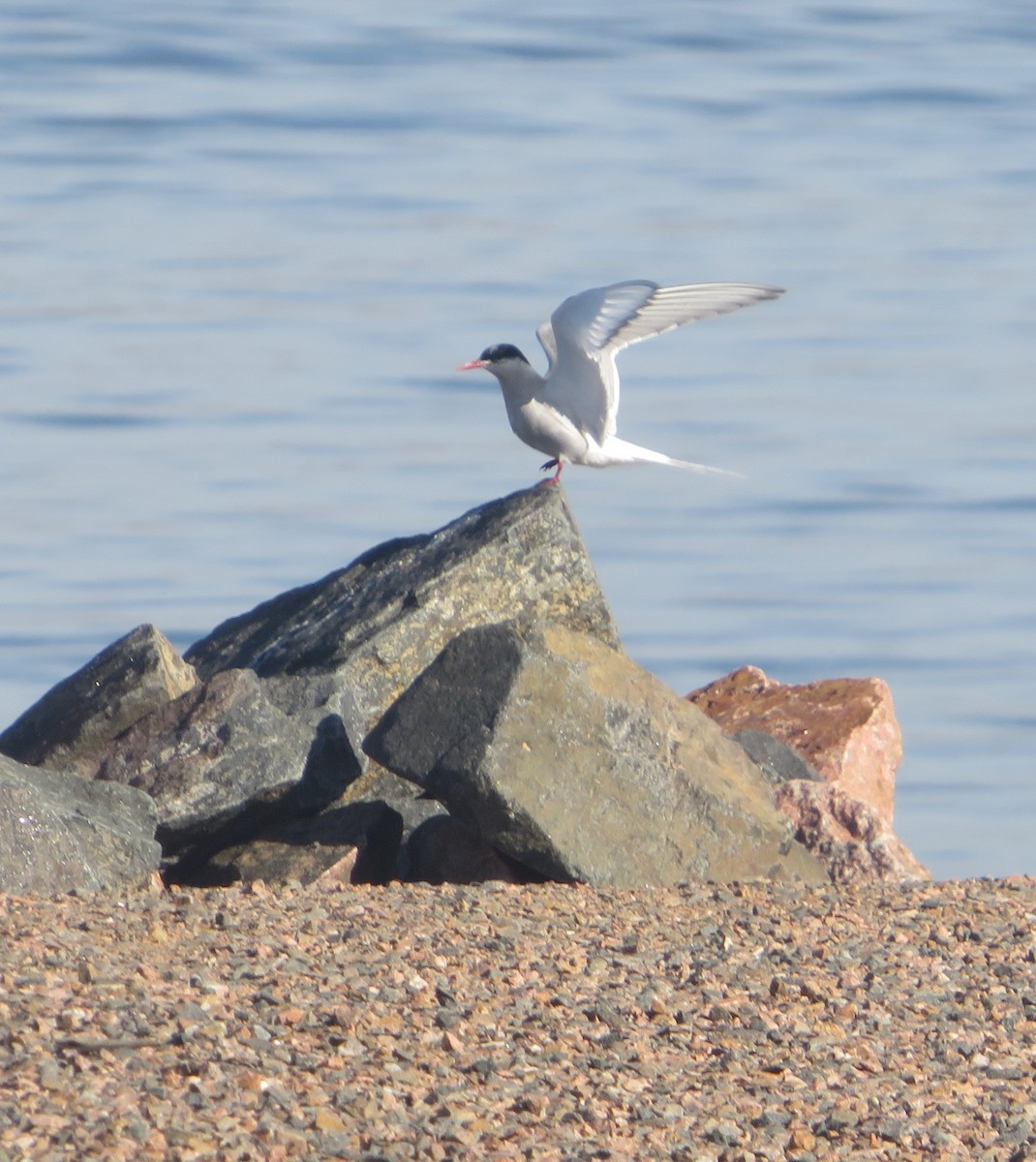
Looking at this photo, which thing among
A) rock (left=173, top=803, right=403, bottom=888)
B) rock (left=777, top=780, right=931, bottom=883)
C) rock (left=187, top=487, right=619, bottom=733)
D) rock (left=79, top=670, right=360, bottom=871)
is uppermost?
rock (left=187, top=487, right=619, bottom=733)

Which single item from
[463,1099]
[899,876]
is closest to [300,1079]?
[463,1099]

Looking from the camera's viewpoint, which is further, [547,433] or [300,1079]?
[547,433]

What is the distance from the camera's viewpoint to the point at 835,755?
7.04m

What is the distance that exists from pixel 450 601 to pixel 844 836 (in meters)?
1.35

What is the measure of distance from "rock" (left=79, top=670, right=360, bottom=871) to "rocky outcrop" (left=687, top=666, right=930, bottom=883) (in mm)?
1340

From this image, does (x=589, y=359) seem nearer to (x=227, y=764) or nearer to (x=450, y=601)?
(x=450, y=601)

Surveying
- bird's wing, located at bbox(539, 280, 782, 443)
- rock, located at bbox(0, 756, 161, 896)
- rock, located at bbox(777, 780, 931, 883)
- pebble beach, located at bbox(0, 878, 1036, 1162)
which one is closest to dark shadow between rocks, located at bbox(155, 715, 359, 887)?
rock, located at bbox(0, 756, 161, 896)

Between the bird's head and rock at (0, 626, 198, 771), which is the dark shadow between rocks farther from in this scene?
the bird's head

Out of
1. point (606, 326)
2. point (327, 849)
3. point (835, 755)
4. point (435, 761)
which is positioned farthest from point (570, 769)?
point (606, 326)

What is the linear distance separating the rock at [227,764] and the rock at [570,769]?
15.4 inches

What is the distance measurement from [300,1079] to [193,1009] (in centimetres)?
33

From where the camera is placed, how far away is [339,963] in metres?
4.27

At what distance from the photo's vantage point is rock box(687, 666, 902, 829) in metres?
7.07

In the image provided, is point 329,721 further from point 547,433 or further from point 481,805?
point 547,433
